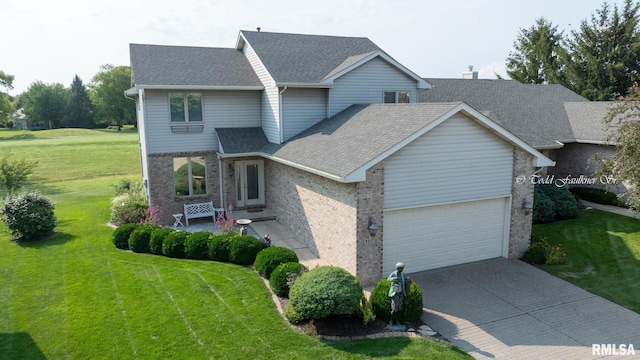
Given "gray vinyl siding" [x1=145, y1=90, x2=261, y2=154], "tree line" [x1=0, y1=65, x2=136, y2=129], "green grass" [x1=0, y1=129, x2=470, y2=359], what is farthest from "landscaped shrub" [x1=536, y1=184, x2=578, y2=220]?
"tree line" [x1=0, y1=65, x2=136, y2=129]

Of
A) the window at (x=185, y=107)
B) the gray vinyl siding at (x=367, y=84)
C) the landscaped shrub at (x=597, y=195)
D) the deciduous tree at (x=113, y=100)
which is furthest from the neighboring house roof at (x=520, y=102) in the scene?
the deciduous tree at (x=113, y=100)

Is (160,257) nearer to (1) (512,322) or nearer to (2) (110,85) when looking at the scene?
(1) (512,322)

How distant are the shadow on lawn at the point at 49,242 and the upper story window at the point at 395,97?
14347mm

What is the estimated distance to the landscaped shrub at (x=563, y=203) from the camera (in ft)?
61.2

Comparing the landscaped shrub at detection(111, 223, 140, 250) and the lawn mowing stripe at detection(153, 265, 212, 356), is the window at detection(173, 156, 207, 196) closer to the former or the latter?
the landscaped shrub at detection(111, 223, 140, 250)

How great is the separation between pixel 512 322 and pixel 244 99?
14288 mm

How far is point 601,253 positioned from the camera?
14.9 m

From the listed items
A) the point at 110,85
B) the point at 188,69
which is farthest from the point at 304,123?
the point at 110,85

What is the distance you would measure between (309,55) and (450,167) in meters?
10.3

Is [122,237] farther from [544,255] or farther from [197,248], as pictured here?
[544,255]

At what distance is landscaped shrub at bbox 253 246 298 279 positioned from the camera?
12.1 meters

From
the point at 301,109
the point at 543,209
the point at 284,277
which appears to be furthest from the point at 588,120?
the point at 284,277

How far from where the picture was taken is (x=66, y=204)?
24.1 metres

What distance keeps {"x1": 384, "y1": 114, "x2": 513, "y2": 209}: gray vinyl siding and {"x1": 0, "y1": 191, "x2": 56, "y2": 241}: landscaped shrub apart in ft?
43.7
